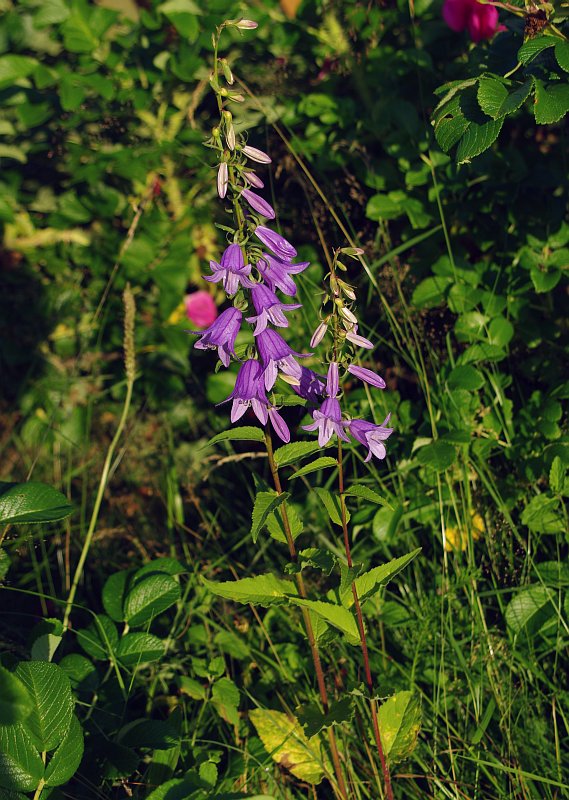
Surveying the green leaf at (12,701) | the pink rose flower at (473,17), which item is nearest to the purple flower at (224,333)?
the green leaf at (12,701)

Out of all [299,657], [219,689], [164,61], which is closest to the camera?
[219,689]

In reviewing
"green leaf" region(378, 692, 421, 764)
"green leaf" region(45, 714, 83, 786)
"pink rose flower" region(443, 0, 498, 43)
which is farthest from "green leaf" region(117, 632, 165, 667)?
"pink rose flower" region(443, 0, 498, 43)

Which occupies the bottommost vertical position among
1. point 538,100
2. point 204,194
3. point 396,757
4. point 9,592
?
point 9,592

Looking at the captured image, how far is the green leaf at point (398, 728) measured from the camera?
165 cm

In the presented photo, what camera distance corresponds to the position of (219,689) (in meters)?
1.93

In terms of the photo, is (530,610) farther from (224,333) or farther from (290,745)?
(224,333)

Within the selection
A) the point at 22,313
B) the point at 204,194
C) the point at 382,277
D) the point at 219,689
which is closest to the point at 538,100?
the point at 382,277

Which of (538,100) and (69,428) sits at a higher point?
(538,100)

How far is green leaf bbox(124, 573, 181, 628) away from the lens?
1.79m

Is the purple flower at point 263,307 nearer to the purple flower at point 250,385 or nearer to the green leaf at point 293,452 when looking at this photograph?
the purple flower at point 250,385

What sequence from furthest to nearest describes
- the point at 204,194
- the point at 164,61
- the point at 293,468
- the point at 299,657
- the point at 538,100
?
the point at 204,194, the point at 164,61, the point at 293,468, the point at 299,657, the point at 538,100

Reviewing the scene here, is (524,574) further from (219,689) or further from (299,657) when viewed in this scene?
(219,689)

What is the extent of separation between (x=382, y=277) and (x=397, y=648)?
1.11 metres

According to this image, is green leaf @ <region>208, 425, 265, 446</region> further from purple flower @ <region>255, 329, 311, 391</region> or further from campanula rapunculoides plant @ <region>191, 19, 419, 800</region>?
purple flower @ <region>255, 329, 311, 391</region>
